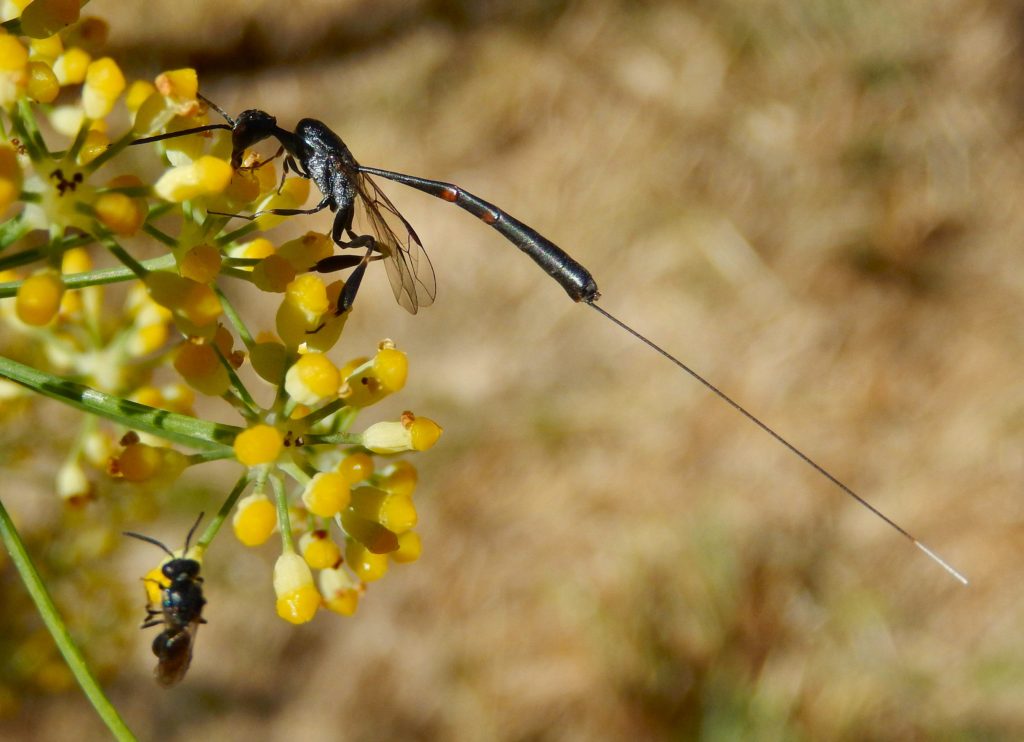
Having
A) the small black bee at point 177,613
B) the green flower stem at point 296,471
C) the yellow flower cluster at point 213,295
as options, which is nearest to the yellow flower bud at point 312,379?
the yellow flower cluster at point 213,295

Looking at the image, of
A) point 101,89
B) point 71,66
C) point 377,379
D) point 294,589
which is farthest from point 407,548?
point 71,66

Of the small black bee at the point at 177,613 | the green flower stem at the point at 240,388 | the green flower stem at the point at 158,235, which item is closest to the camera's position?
the green flower stem at the point at 158,235

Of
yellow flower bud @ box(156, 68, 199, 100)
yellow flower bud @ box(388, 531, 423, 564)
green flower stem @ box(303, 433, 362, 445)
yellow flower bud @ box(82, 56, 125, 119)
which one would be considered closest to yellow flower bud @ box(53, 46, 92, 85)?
yellow flower bud @ box(82, 56, 125, 119)

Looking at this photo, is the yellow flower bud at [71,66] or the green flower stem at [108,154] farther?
the yellow flower bud at [71,66]

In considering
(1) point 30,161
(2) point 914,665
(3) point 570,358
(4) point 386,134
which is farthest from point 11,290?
(2) point 914,665

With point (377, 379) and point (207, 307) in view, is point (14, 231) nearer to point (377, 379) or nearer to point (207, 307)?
point (207, 307)

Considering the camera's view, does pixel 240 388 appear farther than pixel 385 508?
No

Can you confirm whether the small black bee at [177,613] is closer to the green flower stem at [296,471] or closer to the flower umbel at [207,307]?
the flower umbel at [207,307]
